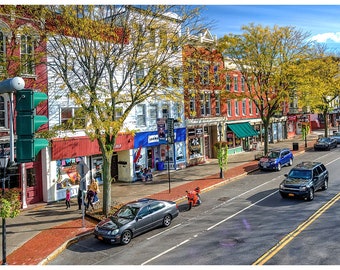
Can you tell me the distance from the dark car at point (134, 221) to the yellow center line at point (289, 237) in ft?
18.1

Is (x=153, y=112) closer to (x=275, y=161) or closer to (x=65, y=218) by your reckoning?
(x=275, y=161)

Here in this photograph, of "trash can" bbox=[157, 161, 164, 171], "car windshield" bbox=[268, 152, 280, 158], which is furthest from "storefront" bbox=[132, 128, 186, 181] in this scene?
"car windshield" bbox=[268, 152, 280, 158]

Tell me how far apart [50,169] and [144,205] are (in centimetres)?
870

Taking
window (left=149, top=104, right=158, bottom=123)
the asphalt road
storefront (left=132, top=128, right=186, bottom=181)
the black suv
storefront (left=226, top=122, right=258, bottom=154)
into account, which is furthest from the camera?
storefront (left=226, top=122, right=258, bottom=154)

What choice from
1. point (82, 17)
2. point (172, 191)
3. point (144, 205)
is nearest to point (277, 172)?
point (172, 191)

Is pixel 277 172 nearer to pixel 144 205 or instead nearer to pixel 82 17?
pixel 144 205

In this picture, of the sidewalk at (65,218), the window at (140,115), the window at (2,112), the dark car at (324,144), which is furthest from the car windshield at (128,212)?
the dark car at (324,144)

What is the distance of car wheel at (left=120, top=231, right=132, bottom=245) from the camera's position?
14.0 metres

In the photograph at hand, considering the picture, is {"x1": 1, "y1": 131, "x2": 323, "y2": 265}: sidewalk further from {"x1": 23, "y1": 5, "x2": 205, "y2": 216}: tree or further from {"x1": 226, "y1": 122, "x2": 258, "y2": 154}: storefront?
{"x1": 226, "y1": 122, "x2": 258, "y2": 154}: storefront

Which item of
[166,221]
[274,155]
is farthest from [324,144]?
[166,221]

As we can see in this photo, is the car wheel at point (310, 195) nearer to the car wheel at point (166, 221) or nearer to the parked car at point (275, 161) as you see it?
the car wheel at point (166, 221)

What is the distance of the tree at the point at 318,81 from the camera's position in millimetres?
33537

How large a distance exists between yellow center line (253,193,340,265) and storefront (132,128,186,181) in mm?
11685

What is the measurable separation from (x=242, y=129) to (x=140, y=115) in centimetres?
1697
